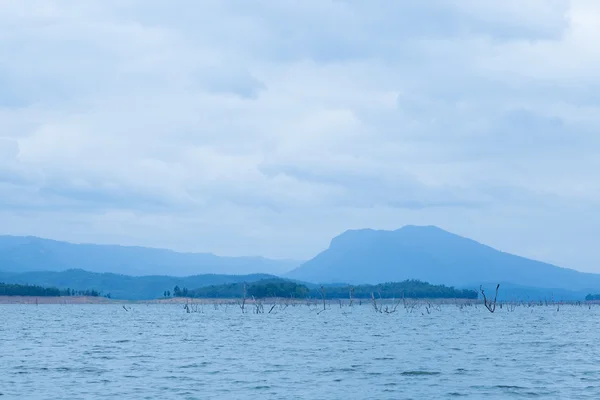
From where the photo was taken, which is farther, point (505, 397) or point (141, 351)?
point (141, 351)

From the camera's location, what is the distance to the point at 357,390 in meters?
40.5

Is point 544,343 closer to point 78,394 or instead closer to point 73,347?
point 73,347

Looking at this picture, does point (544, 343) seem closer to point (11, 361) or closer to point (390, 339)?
point (390, 339)

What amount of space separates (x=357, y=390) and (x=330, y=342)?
112ft

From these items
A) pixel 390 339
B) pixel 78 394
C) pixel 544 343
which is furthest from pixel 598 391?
pixel 390 339

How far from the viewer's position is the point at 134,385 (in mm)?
41531

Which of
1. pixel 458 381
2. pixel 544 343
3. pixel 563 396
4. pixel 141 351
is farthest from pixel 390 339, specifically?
pixel 563 396

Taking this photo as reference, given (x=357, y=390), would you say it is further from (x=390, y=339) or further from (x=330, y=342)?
(x=390, y=339)

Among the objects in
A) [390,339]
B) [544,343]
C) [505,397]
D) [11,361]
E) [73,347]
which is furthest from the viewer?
[390,339]

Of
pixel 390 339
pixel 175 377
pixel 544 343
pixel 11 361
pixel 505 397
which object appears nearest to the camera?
pixel 505 397

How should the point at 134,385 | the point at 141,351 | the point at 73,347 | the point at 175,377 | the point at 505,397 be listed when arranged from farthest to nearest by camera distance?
the point at 73,347 < the point at 141,351 < the point at 175,377 < the point at 134,385 < the point at 505,397

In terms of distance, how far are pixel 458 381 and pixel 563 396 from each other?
21.8ft

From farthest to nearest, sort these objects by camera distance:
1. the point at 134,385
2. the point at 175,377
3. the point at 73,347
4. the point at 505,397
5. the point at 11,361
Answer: the point at 73,347
the point at 11,361
the point at 175,377
the point at 134,385
the point at 505,397

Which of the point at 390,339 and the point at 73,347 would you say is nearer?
the point at 73,347
